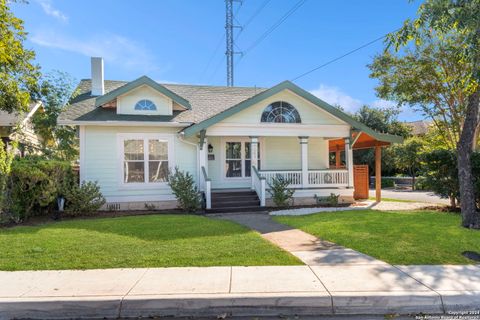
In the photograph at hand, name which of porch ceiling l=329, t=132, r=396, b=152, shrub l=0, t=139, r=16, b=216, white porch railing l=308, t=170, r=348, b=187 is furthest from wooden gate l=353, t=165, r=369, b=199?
shrub l=0, t=139, r=16, b=216

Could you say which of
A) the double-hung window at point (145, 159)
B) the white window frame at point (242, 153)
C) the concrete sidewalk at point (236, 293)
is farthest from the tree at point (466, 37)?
the double-hung window at point (145, 159)

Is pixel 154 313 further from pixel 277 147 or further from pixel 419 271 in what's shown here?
pixel 277 147

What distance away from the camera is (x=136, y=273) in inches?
217

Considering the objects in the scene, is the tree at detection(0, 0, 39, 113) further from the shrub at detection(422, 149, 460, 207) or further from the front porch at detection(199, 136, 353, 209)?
the shrub at detection(422, 149, 460, 207)

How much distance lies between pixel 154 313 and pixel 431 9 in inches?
315

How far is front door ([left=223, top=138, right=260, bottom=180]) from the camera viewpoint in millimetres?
15586

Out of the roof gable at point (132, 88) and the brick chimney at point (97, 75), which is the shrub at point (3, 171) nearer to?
the roof gable at point (132, 88)

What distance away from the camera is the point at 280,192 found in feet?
44.0

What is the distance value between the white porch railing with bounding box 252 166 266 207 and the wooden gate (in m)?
5.65

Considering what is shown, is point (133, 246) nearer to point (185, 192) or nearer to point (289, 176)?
point (185, 192)

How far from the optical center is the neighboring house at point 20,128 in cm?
1554

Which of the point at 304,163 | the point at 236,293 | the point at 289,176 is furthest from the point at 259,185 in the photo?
the point at 236,293

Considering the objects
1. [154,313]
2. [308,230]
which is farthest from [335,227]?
[154,313]

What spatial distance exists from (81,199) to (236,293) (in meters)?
8.90
